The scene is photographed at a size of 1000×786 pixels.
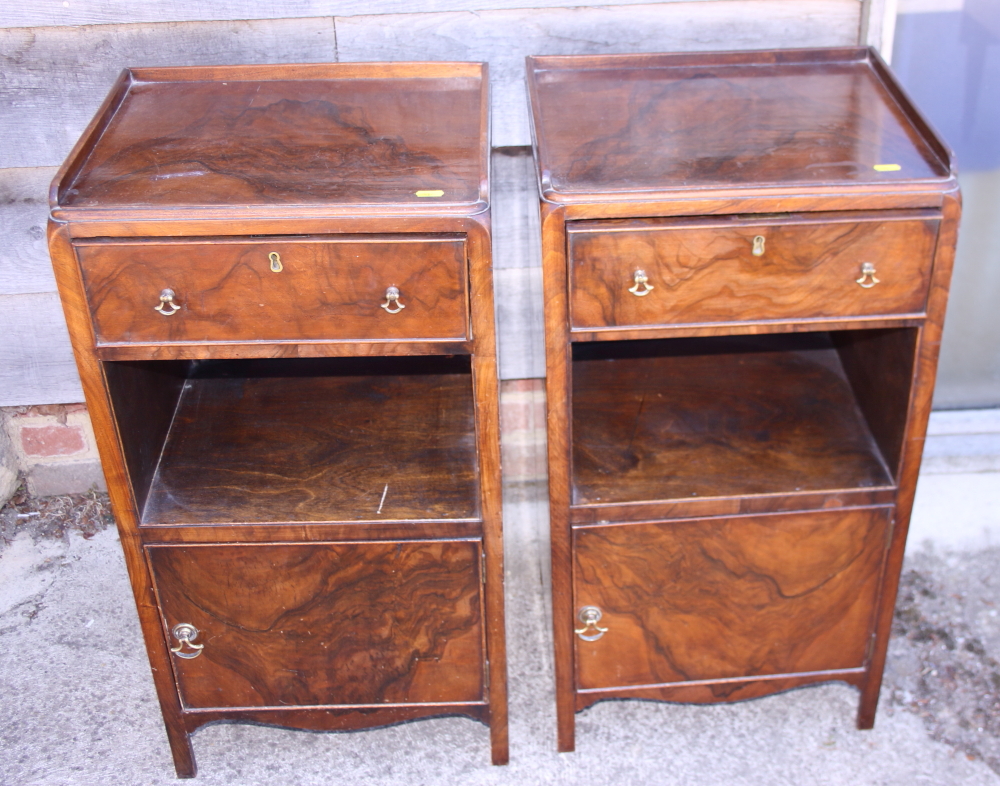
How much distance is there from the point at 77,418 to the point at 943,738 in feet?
6.62

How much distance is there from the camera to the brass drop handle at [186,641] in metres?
1.63

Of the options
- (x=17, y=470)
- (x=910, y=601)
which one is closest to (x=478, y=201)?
(x=910, y=601)

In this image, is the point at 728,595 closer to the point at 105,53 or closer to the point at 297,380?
the point at 297,380

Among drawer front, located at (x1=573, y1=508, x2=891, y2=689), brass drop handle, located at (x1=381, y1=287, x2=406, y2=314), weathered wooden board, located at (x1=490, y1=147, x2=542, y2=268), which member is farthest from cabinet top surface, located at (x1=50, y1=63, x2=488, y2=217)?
drawer front, located at (x1=573, y1=508, x2=891, y2=689)

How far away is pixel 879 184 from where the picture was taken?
136cm

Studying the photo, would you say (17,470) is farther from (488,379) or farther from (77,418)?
(488,379)

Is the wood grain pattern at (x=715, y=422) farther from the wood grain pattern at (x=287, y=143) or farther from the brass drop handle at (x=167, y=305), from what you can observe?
the brass drop handle at (x=167, y=305)

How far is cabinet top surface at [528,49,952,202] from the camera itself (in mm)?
1385

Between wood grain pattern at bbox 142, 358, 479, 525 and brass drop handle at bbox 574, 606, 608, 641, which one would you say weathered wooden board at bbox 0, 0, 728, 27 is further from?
brass drop handle at bbox 574, 606, 608, 641

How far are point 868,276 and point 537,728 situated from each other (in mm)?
1045

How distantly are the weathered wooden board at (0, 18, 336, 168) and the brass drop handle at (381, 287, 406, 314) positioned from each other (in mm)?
738

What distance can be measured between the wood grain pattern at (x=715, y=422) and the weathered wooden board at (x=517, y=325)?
0.75 ft

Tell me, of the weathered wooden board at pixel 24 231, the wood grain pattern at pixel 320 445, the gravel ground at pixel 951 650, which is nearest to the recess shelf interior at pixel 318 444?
the wood grain pattern at pixel 320 445

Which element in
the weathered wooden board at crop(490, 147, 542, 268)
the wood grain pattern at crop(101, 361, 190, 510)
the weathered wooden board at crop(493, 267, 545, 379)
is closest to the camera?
the wood grain pattern at crop(101, 361, 190, 510)
